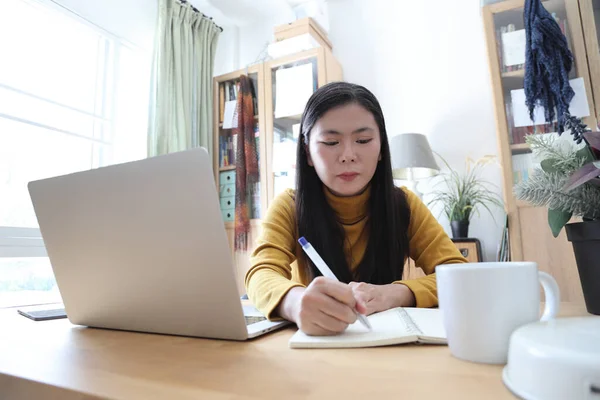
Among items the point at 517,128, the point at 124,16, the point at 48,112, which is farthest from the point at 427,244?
the point at 124,16

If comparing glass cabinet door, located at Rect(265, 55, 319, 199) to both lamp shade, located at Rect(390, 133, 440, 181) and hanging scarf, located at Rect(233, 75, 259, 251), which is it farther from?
lamp shade, located at Rect(390, 133, 440, 181)

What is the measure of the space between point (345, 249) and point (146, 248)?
1.99 ft

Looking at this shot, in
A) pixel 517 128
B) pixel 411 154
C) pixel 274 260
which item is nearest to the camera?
pixel 274 260

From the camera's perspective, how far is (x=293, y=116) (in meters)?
2.53

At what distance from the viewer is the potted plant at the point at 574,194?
0.53 metres

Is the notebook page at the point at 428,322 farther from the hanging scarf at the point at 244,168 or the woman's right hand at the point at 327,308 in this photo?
the hanging scarf at the point at 244,168

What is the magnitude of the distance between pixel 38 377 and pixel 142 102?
2.47 m

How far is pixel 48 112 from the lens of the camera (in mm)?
2064

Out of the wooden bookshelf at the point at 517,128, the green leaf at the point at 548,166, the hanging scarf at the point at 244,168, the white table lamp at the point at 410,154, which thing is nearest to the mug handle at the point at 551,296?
the green leaf at the point at 548,166

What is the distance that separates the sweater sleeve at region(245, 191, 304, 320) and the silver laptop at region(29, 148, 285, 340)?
0.14 ft

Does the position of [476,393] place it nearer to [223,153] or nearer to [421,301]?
[421,301]

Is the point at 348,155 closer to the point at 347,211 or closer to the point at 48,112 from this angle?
the point at 347,211

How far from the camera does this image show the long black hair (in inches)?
37.4

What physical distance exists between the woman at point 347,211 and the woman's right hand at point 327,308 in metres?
0.27
